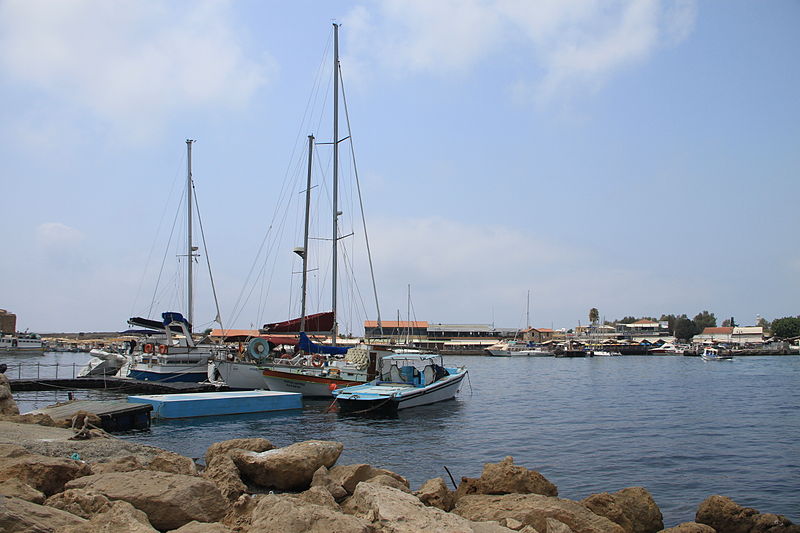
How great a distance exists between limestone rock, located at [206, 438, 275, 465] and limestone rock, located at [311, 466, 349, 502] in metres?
2.00

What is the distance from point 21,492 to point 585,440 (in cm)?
1974

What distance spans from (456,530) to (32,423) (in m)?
15.1

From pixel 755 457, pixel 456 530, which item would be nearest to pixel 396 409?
pixel 755 457

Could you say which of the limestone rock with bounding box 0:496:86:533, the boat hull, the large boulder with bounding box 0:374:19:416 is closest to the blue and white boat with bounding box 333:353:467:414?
the boat hull

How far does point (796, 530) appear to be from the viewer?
1135cm

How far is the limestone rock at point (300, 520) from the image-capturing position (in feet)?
23.6

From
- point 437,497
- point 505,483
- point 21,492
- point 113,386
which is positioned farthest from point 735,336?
point 21,492

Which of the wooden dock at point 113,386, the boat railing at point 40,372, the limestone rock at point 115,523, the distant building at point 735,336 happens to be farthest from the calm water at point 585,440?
the distant building at point 735,336

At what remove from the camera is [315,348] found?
37.3 meters

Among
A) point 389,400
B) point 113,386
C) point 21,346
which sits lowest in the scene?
point 21,346

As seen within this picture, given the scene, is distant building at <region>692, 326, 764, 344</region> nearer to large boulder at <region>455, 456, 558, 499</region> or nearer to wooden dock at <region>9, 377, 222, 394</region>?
wooden dock at <region>9, 377, 222, 394</region>

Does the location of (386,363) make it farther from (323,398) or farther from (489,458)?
(489,458)

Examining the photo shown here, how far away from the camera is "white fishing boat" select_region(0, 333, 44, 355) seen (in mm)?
114812

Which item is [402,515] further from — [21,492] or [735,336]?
[735,336]
